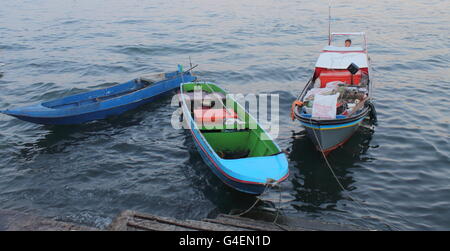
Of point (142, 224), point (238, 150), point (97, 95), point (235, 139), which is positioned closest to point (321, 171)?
point (238, 150)

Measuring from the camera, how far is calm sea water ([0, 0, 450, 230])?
9969mm

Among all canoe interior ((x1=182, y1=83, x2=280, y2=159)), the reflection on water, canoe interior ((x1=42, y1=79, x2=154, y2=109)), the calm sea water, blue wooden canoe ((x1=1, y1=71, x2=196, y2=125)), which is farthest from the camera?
canoe interior ((x1=42, y1=79, x2=154, y2=109))

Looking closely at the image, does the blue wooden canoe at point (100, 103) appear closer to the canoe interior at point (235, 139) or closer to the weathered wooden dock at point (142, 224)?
the canoe interior at point (235, 139)

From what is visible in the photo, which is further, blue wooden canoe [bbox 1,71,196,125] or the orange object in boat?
the orange object in boat

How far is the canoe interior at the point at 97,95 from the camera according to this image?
14.8m

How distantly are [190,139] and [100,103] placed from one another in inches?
166

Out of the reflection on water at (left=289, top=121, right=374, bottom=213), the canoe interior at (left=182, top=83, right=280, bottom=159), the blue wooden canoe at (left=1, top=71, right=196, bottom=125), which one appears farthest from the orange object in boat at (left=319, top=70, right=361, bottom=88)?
the blue wooden canoe at (left=1, top=71, right=196, bottom=125)

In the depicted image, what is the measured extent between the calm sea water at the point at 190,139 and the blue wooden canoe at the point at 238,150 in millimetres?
935

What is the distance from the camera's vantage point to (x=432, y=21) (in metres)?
33.6

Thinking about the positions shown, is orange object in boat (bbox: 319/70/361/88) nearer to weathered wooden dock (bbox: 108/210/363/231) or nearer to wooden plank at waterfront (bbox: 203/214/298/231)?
weathered wooden dock (bbox: 108/210/363/231)

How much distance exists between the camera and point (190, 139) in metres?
13.7

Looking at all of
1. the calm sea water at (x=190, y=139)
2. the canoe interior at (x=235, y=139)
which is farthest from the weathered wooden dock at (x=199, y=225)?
the canoe interior at (x=235, y=139)

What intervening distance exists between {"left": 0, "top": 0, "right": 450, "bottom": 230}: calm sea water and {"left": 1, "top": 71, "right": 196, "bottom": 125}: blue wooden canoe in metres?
0.49

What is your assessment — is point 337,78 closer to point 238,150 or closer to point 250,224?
point 238,150
